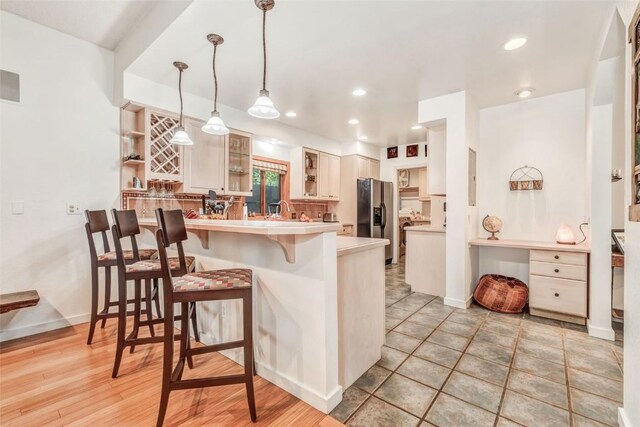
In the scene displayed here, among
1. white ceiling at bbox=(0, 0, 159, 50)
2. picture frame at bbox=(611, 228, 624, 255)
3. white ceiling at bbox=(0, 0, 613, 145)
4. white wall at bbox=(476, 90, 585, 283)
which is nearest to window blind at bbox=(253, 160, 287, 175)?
white ceiling at bbox=(0, 0, 613, 145)

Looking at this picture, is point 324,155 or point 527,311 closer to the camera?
point 527,311

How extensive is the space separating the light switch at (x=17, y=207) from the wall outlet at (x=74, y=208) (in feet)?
1.03

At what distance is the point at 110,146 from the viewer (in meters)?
3.00

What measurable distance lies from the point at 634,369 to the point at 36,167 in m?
4.35

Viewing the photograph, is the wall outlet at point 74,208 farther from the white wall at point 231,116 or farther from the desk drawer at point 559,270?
the desk drawer at point 559,270

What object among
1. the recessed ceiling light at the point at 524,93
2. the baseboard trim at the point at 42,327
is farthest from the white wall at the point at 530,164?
the baseboard trim at the point at 42,327

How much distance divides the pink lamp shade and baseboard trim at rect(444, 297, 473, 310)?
3.77ft

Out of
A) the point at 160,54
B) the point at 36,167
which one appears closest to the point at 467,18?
the point at 160,54

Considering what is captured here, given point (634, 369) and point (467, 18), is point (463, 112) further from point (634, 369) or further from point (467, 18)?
point (634, 369)

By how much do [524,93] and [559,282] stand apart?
2.13 m

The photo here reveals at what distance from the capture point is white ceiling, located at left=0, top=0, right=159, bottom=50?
230 cm

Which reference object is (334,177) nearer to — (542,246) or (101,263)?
(542,246)

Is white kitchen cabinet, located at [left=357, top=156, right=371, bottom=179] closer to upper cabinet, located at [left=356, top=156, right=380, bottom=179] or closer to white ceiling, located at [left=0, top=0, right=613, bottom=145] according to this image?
upper cabinet, located at [left=356, top=156, right=380, bottom=179]

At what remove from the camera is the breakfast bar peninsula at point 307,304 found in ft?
5.00
